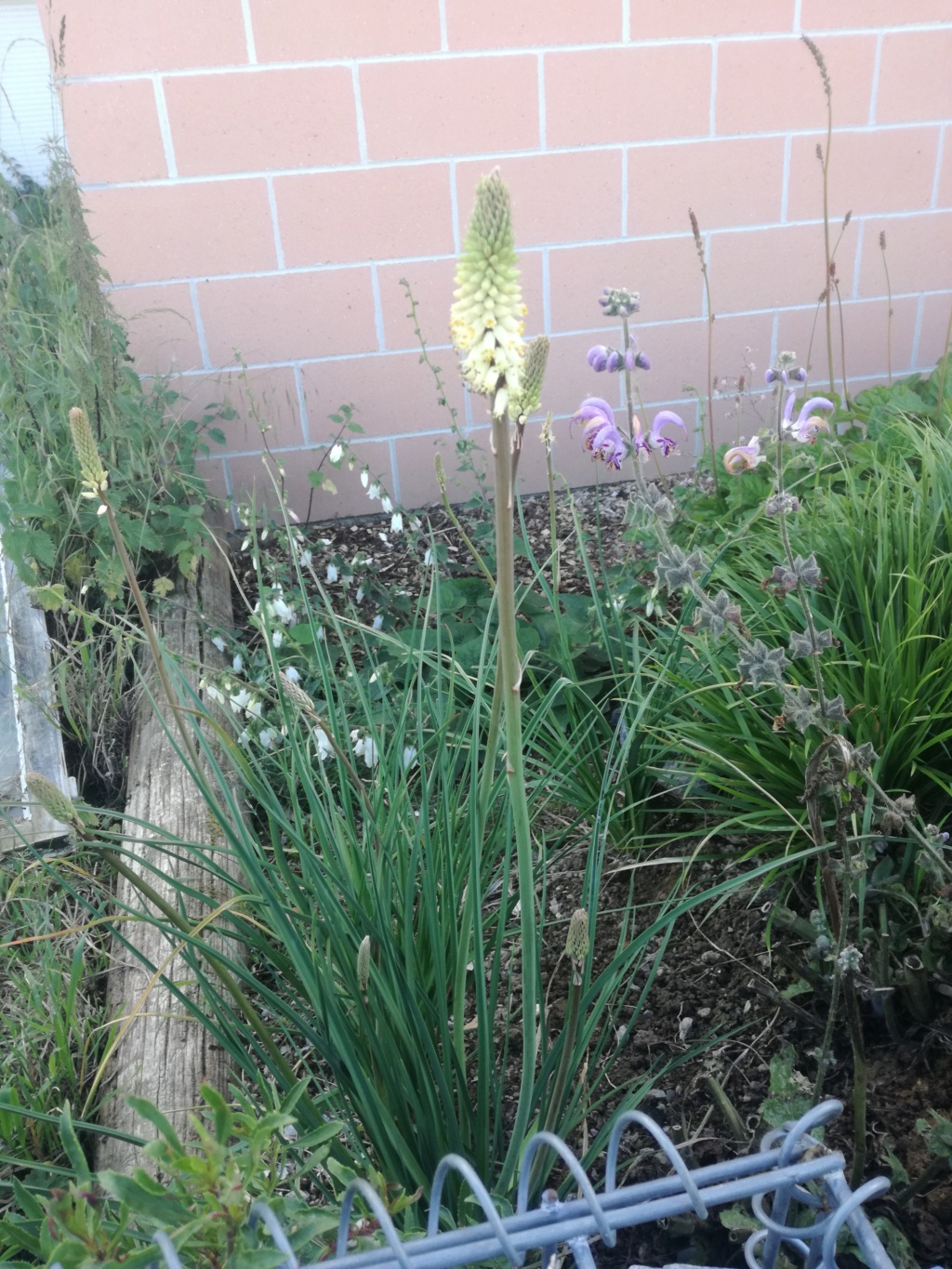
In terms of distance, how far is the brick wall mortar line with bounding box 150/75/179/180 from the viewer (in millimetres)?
2785

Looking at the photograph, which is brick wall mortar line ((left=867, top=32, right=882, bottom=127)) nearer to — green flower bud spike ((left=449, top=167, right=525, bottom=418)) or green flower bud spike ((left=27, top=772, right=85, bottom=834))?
green flower bud spike ((left=449, top=167, right=525, bottom=418))

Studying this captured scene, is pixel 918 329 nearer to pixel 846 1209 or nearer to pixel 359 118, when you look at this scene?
pixel 359 118

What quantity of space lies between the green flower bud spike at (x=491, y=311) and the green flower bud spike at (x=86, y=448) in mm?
434

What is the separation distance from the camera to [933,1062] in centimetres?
137

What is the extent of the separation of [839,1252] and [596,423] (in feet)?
5.16

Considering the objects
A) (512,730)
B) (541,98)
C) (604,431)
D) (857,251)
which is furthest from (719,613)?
(857,251)

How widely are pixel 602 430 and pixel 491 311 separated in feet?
4.73

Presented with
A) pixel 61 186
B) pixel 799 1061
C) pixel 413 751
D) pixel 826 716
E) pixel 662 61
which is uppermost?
pixel 662 61

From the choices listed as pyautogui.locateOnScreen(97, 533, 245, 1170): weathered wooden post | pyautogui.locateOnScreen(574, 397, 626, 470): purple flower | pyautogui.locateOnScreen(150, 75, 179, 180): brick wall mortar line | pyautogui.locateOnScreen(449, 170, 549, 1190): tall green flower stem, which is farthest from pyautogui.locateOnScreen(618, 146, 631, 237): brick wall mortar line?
pyautogui.locateOnScreen(449, 170, 549, 1190): tall green flower stem

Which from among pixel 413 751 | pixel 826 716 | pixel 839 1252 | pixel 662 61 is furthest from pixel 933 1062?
pixel 662 61

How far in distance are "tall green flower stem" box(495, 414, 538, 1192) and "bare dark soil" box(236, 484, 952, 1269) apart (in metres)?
0.19

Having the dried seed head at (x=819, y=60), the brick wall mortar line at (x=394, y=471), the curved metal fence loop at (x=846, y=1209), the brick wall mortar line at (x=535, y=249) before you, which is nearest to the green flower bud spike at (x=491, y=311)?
→ the curved metal fence loop at (x=846, y=1209)

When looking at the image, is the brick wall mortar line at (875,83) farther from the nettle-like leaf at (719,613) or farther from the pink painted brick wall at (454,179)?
the nettle-like leaf at (719,613)

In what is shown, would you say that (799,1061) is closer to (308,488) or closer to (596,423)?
(596,423)
